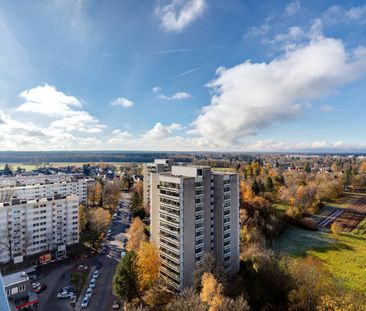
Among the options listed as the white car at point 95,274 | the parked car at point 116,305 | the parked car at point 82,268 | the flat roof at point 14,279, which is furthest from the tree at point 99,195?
the parked car at point 116,305

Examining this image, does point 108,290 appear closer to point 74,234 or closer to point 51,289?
point 51,289

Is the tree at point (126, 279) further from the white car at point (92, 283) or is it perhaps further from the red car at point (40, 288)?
the red car at point (40, 288)

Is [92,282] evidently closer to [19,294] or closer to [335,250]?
[19,294]

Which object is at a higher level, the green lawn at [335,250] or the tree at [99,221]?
the tree at [99,221]

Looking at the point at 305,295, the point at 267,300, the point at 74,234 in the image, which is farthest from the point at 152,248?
the point at 74,234

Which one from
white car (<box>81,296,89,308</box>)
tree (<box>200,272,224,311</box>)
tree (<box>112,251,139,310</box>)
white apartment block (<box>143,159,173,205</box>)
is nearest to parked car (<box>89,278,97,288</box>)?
white car (<box>81,296,89,308</box>)

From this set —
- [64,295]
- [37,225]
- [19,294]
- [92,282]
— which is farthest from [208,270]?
[37,225]
